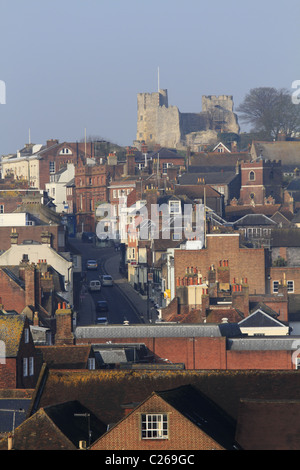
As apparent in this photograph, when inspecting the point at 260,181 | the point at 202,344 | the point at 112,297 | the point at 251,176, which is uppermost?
the point at 251,176

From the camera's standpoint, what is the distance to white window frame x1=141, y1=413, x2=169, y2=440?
109 ft

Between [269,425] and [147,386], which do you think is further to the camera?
[147,386]

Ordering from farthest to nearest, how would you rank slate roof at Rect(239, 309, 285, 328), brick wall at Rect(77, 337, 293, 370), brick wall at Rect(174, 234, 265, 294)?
brick wall at Rect(174, 234, 265, 294) → slate roof at Rect(239, 309, 285, 328) → brick wall at Rect(77, 337, 293, 370)

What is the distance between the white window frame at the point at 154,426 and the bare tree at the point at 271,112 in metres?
133

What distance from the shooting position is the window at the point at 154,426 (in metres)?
33.3

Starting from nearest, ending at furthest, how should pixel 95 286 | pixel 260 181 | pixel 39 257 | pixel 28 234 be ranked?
pixel 39 257, pixel 28 234, pixel 95 286, pixel 260 181

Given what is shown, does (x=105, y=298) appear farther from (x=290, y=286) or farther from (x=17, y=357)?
(x=17, y=357)

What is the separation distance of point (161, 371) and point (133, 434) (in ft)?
20.7

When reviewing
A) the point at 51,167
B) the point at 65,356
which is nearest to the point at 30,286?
the point at 65,356

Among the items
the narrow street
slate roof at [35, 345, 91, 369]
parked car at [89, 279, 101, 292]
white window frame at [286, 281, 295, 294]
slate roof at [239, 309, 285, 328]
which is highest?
slate roof at [35, 345, 91, 369]

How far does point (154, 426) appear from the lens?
33375 millimetres

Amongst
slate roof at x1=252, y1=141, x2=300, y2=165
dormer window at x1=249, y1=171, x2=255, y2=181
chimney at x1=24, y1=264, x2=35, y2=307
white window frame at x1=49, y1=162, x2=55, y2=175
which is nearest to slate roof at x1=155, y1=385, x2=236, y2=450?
chimney at x1=24, y1=264, x2=35, y2=307

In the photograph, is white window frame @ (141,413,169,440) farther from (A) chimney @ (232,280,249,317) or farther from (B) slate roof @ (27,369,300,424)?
(A) chimney @ (232,280,249,317)

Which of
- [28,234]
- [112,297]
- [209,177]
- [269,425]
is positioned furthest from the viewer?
[209,177]
